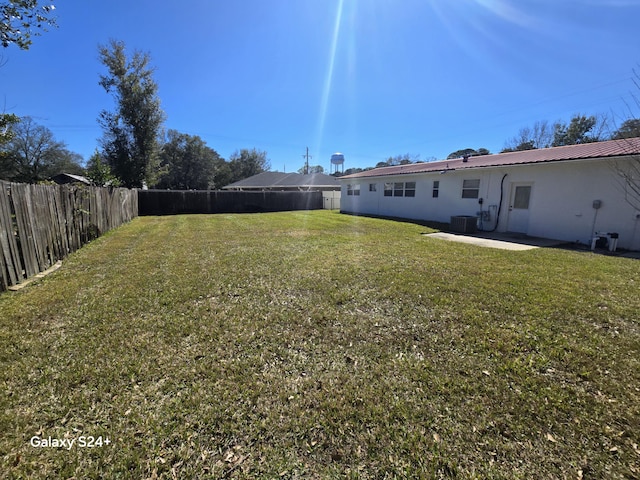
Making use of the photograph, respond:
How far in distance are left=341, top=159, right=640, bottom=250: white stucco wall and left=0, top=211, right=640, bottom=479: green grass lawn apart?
16.4ft

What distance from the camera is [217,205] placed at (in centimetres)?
2073

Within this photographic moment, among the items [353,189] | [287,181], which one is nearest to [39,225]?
[353,189]

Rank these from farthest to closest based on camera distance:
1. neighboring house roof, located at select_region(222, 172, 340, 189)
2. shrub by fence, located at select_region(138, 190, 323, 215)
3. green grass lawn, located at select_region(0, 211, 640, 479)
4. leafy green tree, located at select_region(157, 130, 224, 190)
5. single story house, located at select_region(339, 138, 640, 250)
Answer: leafy green tree, located at select_region(157, 130, 224, 190)
neighboring house roof, located at select_region(222, 172, 340, 189)
shrub by fence, located at select_region(138, 190, 323, 215)
single story house, located at select_region(339, 138, 640, 250)
green grass lawn, located at select_region(0, 211, 640, 479)

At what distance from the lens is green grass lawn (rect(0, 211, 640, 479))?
175 cm

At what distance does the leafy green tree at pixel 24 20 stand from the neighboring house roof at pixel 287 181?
22940 millimetres

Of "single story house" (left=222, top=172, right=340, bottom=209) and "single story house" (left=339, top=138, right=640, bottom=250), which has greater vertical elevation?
"single story house" (left=222, top=172, right=340, bottom=209)

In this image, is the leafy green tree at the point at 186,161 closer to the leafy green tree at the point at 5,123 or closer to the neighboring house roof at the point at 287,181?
the neighboring house roof at the point at 287,181

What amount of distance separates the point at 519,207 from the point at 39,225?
14.3m

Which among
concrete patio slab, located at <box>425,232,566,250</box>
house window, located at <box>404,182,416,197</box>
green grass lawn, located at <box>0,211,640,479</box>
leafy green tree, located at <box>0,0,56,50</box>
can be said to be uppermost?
leafy green tree, located at <box>0,0,56,50</box>

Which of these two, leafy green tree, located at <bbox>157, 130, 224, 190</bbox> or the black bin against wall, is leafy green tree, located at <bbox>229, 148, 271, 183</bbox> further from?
the black bin against wall

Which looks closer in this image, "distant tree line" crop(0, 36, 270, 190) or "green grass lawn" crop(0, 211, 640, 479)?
"green grass lawn" crop(0, 211, 640, 479)

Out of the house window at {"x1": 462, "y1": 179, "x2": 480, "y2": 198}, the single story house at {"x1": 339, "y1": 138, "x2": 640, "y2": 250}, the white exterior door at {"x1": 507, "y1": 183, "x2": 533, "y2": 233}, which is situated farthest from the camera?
the house window at {"x1": 462, "y1": 179, "x2": 480, "y2": 198}

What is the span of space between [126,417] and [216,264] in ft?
13.3

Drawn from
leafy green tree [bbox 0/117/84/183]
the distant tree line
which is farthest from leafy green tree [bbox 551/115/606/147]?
leafy green tree [bbox 0/117/84/183]
